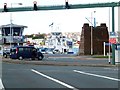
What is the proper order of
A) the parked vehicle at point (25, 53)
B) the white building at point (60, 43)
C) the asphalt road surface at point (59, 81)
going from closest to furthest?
the asphalt road surface at point (59, 81), the parked vehicle at point (25, 53), the white building at point (60, 43)

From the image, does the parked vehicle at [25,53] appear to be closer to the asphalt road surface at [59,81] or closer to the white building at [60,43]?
the asphalt road surface at [59,81]

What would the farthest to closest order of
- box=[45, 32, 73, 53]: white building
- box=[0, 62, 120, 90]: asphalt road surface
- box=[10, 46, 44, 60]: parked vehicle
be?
box=[45, 32, 73, 53]: white building < box=[10, 46, 44, 60]: parked vehicle < box=[0, 62, 120, 90]: asphalt road surface

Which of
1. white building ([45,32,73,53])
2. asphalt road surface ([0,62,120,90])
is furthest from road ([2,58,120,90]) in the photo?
white building ([45,32,73,53])

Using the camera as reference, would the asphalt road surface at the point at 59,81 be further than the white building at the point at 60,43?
No

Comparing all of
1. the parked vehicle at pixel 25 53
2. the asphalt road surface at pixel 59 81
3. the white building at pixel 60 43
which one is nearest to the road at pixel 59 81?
the asphalt road surface at pixel 59 81

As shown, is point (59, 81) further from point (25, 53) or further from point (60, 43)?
point (60, 43)

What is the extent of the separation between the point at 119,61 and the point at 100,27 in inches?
1869

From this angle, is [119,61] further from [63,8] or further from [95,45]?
[95,45]

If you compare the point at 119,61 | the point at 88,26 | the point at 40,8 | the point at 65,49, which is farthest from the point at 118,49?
the point at 65,49

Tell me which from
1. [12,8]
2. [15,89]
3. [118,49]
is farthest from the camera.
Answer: [12,8]

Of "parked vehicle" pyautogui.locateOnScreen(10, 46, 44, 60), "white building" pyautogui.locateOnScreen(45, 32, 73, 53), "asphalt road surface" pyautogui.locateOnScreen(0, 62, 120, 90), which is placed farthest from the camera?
"white building" pyautogui.locateOnScreen(45, 32, 73, 53)

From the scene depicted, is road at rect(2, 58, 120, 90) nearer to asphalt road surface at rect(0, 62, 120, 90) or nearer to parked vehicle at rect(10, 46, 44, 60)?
asphalt road surface at rect(0, 62, 120, 90)

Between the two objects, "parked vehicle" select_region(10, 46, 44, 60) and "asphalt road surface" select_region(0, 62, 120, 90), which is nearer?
"asphalt road surface" select_region(0, 62, 120, 90)

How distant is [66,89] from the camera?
17156 millimetres
